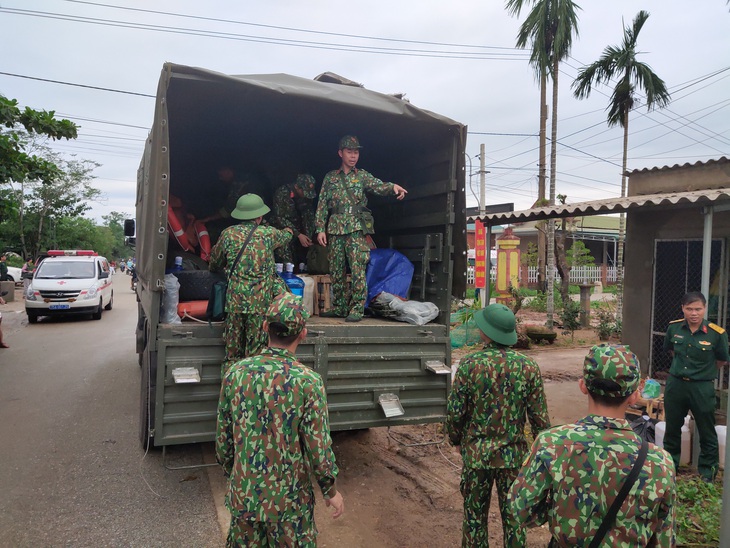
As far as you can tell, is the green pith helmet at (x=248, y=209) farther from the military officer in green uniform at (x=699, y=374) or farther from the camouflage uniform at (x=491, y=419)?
the military officer in green uniform at (x=699, y=374)

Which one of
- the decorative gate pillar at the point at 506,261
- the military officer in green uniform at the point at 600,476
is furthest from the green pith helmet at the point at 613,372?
the decorative gate pillar at the point at 506,261

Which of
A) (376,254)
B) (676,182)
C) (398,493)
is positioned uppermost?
(676,182)

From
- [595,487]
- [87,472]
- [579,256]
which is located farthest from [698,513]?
[579,256]

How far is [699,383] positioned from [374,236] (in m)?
3.38

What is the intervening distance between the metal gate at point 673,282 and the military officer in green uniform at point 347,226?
14.1 feet

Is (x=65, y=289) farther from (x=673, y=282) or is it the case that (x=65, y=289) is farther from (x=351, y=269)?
(x=673, y=282)

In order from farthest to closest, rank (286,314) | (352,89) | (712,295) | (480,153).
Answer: (480,153)
(712,295)
(352,89)
(286,314)

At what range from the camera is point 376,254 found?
5.34 meters

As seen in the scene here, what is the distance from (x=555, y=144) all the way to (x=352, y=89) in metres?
10.7

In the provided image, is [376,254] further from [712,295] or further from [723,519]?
[712,295]

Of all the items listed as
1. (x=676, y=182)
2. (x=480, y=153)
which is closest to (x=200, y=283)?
(x=676, y=182)

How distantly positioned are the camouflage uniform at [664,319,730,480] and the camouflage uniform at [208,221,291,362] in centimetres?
345

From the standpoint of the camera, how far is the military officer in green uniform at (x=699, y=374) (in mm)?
4504

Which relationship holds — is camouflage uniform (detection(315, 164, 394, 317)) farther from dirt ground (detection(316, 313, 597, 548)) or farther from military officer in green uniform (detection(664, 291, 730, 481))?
military officer in green uniform (detection(664, 291, 730, 481))
